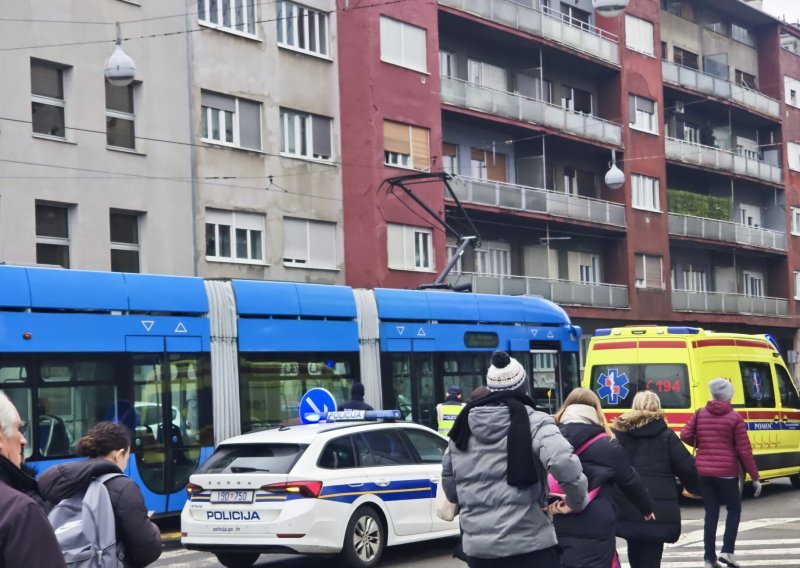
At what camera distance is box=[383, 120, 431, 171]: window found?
3622 cm

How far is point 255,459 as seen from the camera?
12594mm

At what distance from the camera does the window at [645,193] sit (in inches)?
1919

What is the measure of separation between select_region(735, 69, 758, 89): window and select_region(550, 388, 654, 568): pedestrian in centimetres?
5255

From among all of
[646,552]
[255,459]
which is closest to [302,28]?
[255,459]

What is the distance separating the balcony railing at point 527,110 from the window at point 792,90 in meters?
16.7

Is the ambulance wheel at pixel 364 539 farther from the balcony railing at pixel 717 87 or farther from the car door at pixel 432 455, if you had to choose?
the balcony railing at pixel 717 87

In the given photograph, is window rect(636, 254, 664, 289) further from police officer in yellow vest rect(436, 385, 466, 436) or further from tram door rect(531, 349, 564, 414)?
police officer in yellow vest rect(436, 385, 466, 436)

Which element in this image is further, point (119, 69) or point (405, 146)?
point (405, 146)

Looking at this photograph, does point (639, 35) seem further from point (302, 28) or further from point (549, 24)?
point (302, 28)

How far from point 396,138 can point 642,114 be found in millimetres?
16043

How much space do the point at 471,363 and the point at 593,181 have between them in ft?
89.5

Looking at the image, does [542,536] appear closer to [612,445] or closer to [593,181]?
[612,445]

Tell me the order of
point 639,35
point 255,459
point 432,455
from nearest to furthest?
1. point 255,459
2. point 432,455
3. point 639,35

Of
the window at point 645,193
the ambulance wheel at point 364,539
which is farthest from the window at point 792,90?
the ambulance wheel at point 364,539
